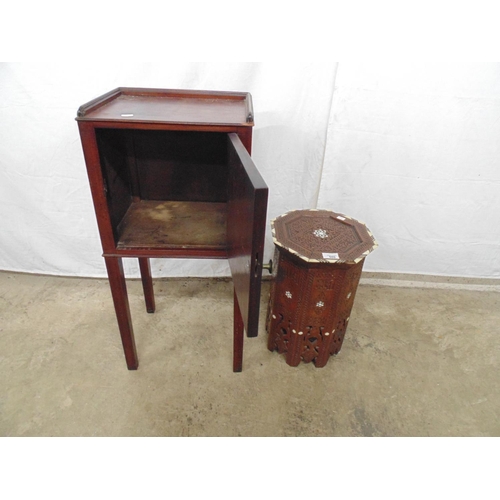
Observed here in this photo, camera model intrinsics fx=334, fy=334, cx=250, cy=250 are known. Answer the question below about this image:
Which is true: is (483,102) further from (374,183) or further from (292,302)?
(292,302)

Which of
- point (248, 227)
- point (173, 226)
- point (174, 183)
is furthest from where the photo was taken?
point (174, 183)

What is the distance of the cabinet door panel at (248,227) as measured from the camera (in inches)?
27.5

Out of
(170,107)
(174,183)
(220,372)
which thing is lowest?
(220,372)

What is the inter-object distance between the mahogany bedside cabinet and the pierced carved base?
0.22m

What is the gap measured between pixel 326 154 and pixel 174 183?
0.77m

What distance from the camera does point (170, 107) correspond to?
1174 mm

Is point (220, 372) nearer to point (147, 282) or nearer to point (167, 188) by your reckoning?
point (147, 282)

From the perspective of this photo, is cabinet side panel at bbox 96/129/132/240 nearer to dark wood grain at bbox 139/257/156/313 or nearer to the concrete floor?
dark wood grain at bbox 139/257/156/313

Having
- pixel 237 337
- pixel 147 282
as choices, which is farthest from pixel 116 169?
pixel 237 337

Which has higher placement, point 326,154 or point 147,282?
point 326,154

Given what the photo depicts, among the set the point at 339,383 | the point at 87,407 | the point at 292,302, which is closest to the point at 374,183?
the point at 292,302

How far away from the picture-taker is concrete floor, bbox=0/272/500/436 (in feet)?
4.25

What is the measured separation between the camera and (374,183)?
1765 millimetres

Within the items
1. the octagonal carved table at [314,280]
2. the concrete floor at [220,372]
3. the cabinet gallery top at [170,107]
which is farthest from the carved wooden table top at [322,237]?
the concrete floor at [220,372]
